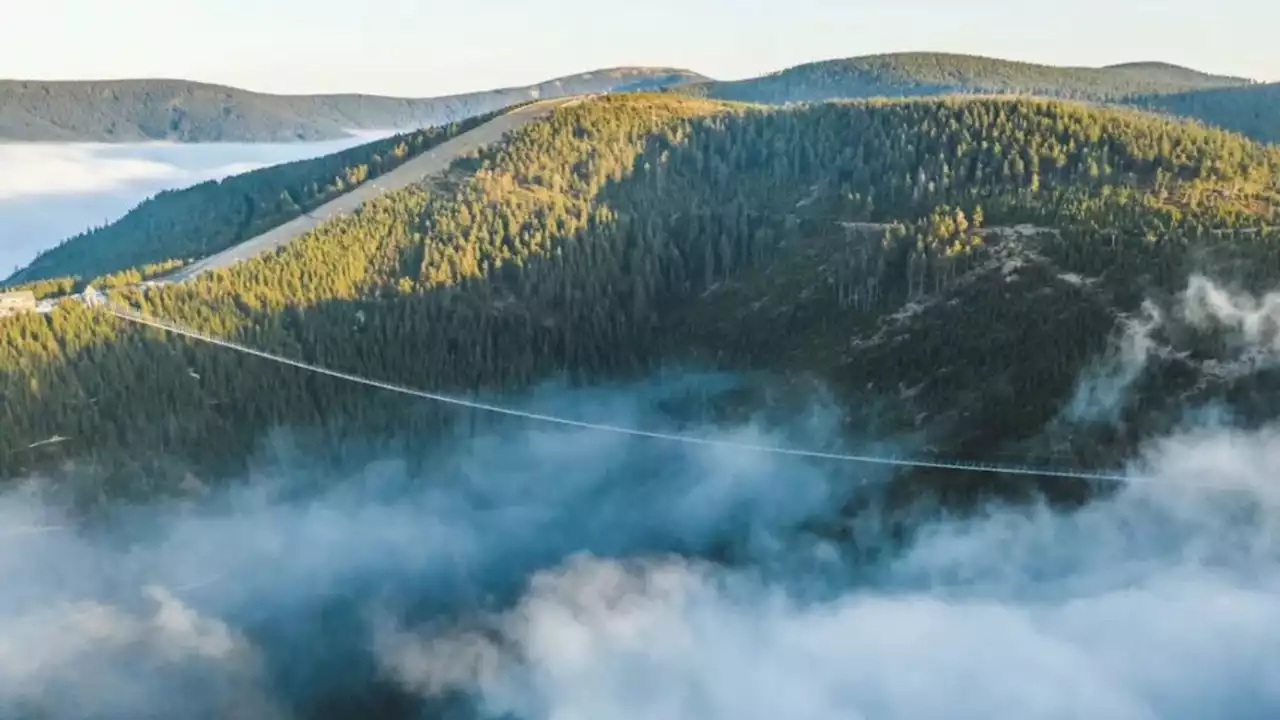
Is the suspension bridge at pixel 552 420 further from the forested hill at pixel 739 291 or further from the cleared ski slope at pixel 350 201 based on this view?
the cleared ski slope at pixel 350 201

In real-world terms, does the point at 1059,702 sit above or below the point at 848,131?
below

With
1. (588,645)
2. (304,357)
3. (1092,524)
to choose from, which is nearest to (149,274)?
(304,357)

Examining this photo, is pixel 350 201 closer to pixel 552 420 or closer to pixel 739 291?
pixel 552 420

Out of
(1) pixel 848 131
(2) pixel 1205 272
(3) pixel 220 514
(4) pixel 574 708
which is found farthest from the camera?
(1) pixel 848 131

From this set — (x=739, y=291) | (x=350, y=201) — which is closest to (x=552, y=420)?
(x=739, y=291)

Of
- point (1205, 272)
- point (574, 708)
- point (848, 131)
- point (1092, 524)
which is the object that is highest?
point (848, 131)

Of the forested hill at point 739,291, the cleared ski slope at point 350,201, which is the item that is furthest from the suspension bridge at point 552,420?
the cleared ski slope at point 350,201

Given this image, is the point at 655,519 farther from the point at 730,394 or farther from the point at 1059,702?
the point at 1059,702
